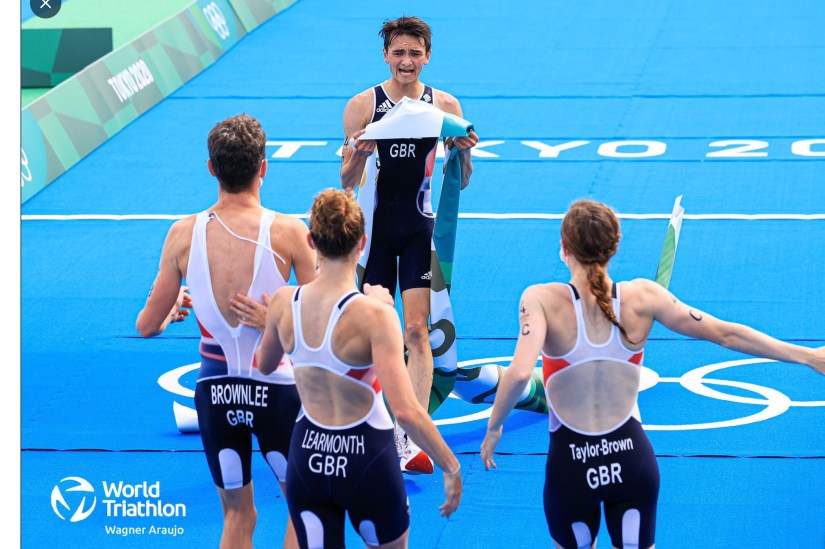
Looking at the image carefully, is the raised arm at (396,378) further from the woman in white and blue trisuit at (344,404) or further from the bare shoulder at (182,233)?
the bare shoulder at (182,233)

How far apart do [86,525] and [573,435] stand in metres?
3.02

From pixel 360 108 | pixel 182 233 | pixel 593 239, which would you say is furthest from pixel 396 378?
pixel 360 108

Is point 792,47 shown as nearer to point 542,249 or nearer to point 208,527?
point 542,249

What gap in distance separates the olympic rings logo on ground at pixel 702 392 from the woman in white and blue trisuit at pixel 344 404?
2967mm

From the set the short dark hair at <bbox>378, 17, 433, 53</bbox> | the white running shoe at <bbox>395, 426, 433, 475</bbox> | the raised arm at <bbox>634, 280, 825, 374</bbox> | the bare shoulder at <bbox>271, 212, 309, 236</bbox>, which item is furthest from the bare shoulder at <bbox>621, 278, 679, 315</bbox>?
the short dark hair at <bbox>378, 17, 433, 53</bbox>

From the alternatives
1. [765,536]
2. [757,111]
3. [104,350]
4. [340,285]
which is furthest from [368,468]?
[757,111]

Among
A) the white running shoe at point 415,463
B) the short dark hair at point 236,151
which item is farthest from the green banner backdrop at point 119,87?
the short dark hair at point 236,151

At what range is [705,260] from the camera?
10.4 metres

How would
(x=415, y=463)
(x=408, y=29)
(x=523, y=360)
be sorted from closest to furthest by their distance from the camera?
(x=523, y=360) < (x=415, y=463) < (x=408, y=29)

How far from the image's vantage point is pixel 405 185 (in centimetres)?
725

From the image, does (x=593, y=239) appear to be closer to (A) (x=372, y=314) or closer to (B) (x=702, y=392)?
(A) (x=372, y=314)

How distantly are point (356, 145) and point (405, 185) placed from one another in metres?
0.47

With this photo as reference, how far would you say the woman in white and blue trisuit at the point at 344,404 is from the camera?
4.62m

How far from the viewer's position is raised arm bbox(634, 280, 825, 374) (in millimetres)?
4805
